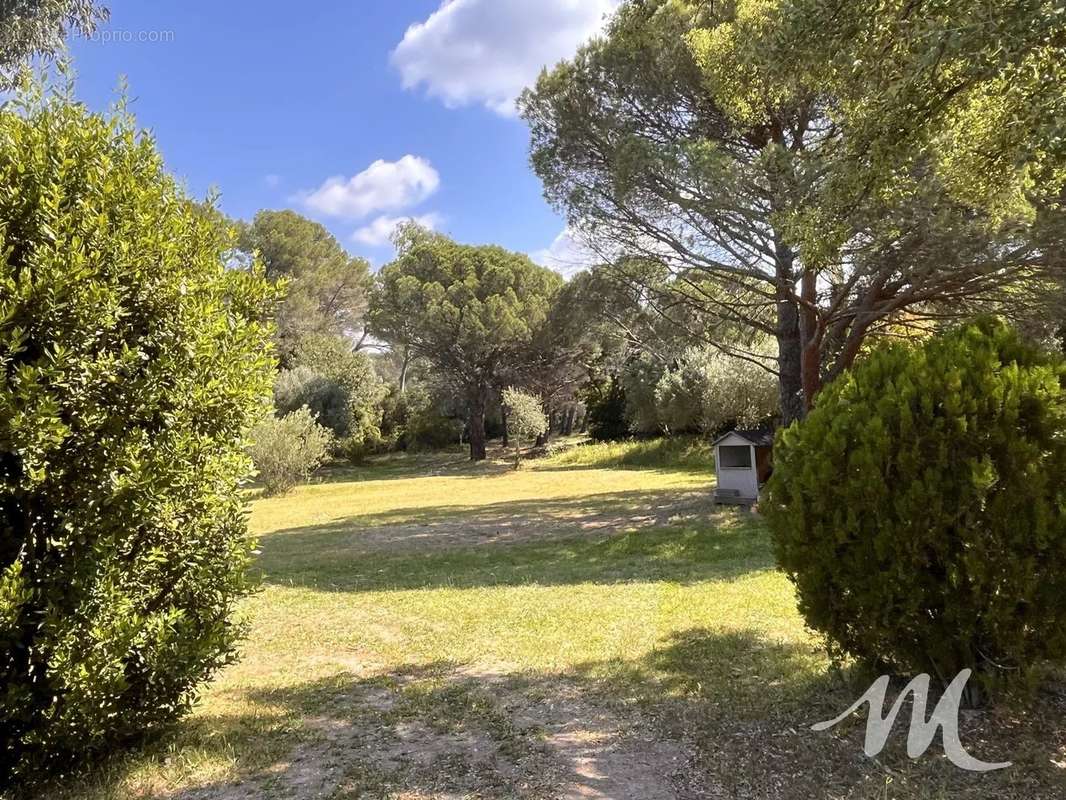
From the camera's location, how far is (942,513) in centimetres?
264

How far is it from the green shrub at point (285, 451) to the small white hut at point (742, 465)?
1388 centimetres

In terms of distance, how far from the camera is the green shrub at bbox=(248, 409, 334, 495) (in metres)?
19.4

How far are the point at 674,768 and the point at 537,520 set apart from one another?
32.0ft

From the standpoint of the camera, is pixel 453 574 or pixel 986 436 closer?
pixel 986 436

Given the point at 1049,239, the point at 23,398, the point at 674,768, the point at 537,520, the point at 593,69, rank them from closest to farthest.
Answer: the point at 23,398
the point at 674,768
the point at 1049,239
the point at 593,69
the point at 537,520

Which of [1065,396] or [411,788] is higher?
[1065,396]

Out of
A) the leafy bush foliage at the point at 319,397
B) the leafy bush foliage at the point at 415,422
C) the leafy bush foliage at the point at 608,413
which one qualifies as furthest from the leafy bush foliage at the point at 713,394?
the leafy bush foliage at the point at 319,397

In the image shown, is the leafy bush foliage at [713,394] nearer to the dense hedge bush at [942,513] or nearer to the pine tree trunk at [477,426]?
the pine tree trunk at [477,426]

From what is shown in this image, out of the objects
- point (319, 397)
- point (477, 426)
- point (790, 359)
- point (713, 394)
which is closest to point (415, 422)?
point (477, 426)

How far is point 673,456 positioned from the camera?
78.4ft

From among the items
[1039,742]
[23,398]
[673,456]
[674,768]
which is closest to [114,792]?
[23,398]

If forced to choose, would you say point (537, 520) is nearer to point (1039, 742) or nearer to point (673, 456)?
point (1039, 742)

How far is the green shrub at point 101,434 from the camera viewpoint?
93.4 inches

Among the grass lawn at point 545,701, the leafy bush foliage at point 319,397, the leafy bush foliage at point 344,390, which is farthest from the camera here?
the leafy bush foliage at point 344,390
